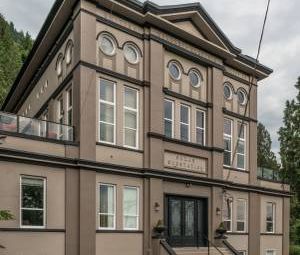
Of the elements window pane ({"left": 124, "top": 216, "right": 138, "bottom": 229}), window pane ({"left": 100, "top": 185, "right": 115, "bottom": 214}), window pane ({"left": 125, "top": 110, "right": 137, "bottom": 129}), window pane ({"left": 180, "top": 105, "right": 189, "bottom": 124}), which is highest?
window pane ({"left": 180, "top": 105, "right": 189, "bottom": 124})

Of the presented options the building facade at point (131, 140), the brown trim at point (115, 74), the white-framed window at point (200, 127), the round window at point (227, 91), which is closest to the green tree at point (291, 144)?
the building facade at point (131, 140)

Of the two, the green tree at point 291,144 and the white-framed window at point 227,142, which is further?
the green tree at point 291,144

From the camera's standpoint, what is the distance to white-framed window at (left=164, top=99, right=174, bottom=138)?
20.9 m

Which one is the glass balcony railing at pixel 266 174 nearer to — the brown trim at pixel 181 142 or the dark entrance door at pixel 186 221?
the brown trim at pixel 181 142

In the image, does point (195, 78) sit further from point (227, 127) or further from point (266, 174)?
point (266, 174)

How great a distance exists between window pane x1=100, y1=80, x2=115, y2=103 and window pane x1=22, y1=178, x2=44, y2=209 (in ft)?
13.9

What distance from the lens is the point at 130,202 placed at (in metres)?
18.9

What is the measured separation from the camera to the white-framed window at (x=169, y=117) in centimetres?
2092

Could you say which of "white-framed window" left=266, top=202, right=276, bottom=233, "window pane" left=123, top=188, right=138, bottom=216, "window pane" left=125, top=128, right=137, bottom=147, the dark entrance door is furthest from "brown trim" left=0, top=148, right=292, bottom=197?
"white-framed window" left=266, top=202, right=276, bottom=233

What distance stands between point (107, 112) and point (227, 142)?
7723 millimetres

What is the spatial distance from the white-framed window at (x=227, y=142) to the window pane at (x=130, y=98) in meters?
6.22

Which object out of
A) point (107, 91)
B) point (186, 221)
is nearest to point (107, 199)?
point (107, 91)

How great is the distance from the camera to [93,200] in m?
17.4

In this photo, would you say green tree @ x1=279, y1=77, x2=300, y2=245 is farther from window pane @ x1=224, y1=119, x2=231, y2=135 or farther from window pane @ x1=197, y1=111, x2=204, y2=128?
window pane @ x1=197, y1=111, x2=204, y2=128
